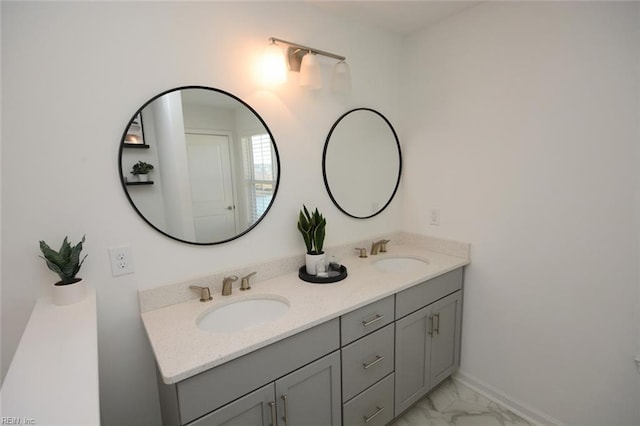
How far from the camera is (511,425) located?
166cm

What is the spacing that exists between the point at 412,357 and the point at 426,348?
0.13m

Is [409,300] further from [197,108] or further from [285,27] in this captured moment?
[285,27]

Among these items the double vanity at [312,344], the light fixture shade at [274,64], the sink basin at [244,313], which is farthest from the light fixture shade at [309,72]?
the sink basin at [244,313]

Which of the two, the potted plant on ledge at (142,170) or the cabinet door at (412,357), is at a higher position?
the potted plant on ledge at (142,170)

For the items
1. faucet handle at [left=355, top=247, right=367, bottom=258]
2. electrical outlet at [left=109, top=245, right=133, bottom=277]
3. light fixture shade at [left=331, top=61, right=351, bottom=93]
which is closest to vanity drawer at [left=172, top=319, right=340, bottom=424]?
electrical outlet at [left=109, top=245, right=133, bottom=277]

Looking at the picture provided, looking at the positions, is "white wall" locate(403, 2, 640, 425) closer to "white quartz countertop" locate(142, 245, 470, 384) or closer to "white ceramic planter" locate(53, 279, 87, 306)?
"white quartz countertop" locate(142, 245, 470, 384)

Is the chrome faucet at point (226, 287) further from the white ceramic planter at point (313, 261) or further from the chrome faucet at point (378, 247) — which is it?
the chrome faucet at point (378, 247)

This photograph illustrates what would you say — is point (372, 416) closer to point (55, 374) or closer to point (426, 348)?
point (426, 348)

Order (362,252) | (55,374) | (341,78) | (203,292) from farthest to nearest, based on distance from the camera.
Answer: (362,252) → (341,78) → (203,292) → (55,374)

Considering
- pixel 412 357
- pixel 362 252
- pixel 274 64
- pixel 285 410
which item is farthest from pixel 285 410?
pixel 274 64

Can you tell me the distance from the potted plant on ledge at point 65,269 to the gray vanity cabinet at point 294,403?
0.64m

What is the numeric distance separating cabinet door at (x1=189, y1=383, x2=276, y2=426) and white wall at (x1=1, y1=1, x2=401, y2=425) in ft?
1.81

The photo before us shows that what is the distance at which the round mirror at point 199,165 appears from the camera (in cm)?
129

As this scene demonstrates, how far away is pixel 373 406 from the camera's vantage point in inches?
59.0
